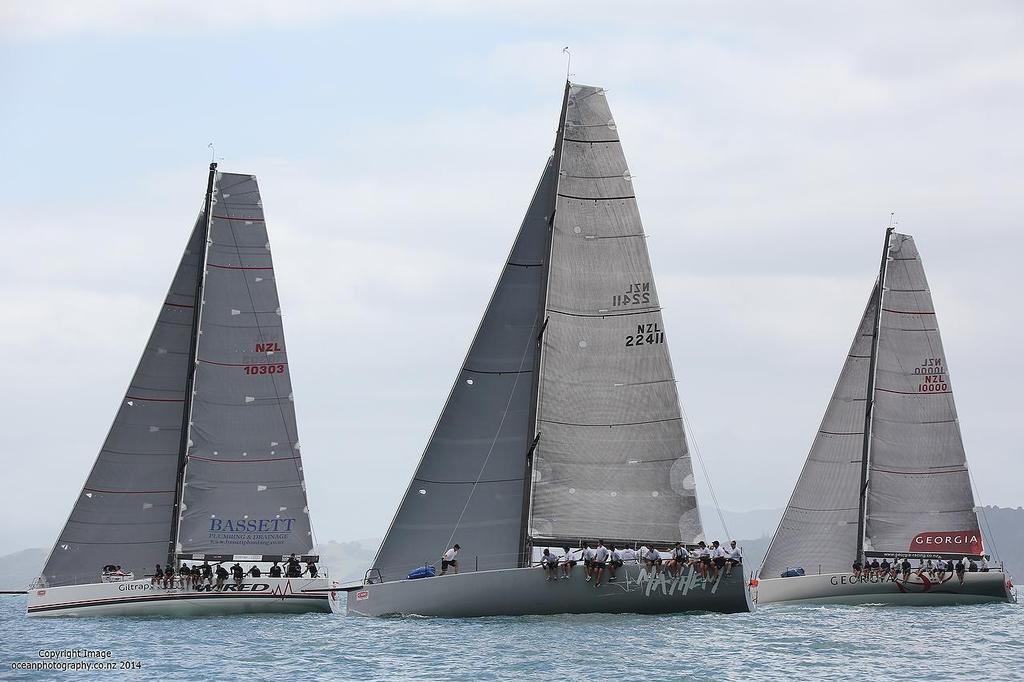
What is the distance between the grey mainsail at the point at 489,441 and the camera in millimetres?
37219

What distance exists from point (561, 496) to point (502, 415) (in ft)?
9.14

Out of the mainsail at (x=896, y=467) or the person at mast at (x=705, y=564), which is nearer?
the person at mast at (x=705, y=564)

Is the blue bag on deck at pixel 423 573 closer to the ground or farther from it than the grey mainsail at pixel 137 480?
closer to the ground

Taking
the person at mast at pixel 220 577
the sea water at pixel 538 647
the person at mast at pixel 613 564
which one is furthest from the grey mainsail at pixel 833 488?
the person at mast at pixel 220 577

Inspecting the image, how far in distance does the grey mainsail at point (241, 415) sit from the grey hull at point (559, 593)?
26.2ft

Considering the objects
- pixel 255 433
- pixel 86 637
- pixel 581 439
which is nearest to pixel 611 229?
pixel 581 439

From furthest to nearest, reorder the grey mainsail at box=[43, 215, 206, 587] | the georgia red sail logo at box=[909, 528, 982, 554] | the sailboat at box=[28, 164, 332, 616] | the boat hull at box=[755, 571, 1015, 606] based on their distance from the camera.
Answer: the georgia red sail logo at box=[909, 528, 982, 554] → the boat hull at box=[755, 571, 1015, 606] → the sailboat at box=[28, 164, 332, 616] → the grey mainsail at box=[43, 215, 206, 587]

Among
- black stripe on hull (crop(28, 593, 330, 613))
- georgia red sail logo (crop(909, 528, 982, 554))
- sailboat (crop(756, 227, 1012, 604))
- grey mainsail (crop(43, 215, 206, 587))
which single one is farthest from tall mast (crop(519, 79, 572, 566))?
georgia red sail logo (crop(909, 528, 982, 554))

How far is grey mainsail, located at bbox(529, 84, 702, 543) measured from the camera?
121 feet

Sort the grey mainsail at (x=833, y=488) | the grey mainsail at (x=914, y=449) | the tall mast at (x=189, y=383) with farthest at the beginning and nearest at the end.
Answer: the grey mainsail at (x=833, y=488) < the grey mainsail at (x=914, y=449) < the tall mast at (x=189, y=383)

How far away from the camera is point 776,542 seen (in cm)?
4966

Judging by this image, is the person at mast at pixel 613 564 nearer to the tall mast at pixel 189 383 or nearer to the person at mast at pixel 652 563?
the person at mast at pixel 652 563

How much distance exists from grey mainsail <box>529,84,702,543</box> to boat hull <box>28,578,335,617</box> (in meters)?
8.06

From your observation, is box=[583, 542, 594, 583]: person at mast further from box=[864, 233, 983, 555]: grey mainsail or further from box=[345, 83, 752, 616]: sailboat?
box=[864, 233, 983, 555]: grey mainsail
